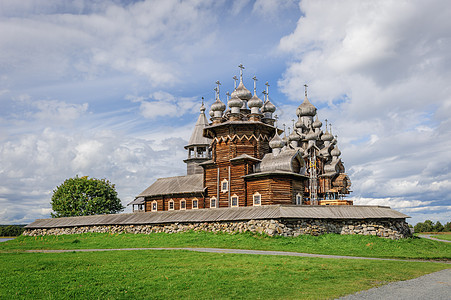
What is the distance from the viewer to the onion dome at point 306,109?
56.2 m

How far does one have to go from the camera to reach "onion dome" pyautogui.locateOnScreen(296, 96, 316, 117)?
56.2 metres

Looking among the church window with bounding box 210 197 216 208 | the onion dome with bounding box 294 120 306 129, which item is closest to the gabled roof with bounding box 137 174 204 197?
the church window with bounding box 210 197 216 208

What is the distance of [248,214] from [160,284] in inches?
716

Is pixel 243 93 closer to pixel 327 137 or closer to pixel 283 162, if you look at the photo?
pixel 283 162

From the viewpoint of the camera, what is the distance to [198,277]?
12750 millimetres

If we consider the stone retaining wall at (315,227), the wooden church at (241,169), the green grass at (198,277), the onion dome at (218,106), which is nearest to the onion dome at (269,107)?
the wooden church at (241,169)

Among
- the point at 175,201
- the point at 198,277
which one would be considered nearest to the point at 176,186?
the point at 175,201

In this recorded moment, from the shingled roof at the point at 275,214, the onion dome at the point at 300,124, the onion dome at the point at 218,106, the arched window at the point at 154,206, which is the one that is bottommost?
the shingled roof at the point at 275,214

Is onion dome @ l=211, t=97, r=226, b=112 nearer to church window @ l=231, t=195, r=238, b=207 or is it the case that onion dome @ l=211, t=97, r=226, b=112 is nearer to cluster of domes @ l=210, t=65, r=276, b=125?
cluster of domes @ l=210, t=65, r=276, b=125

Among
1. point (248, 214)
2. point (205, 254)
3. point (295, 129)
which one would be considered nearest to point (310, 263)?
point (205, 254)

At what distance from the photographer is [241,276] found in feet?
42.6

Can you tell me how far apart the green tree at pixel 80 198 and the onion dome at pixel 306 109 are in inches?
1250

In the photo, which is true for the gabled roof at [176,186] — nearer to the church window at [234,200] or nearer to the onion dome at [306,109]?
the church window at [234,200]

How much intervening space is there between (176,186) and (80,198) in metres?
19.2
